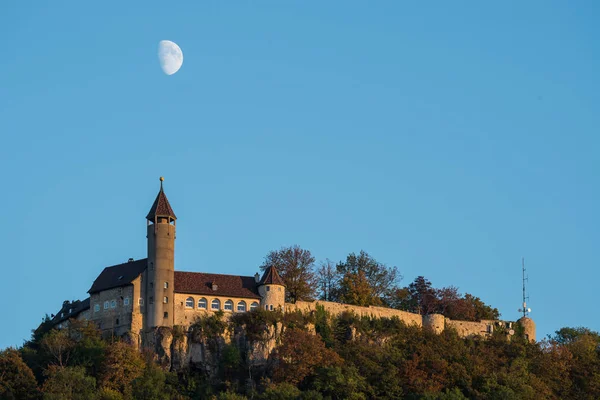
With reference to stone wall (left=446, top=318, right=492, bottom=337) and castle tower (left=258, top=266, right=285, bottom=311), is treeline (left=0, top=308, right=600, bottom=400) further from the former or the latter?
stone wall (left=446, top=318, right=492, bottom=337)

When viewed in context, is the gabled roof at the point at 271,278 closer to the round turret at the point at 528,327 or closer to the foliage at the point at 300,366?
the foliage at the point at 300,366

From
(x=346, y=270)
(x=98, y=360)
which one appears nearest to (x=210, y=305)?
(x=98, y=360)

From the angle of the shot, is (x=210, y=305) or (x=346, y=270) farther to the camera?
(x=346, y=270)

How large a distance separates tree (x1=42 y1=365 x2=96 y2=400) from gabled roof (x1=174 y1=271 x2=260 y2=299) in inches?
507

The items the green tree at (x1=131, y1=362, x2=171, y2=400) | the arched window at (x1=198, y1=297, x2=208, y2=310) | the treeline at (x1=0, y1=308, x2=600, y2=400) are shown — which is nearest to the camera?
the green tree at (x1=131, y1=362, x2=171, y2=400)

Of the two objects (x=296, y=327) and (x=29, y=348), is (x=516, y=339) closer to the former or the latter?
(x=296, y=327)

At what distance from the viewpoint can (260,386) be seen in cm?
10719

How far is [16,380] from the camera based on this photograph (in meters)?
105

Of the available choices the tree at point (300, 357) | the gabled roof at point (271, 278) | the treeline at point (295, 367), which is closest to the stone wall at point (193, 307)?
the treeline at point (295, 367)

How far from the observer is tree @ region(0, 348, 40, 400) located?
104 metres

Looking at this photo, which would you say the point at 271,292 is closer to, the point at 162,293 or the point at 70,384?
the point at 162,293

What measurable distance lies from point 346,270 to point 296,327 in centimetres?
2064

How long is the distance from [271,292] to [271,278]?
4.41ft

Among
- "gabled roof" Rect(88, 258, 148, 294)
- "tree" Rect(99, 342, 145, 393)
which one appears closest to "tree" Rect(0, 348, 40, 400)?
"tree" Rect(99, 342, 145, 393)
